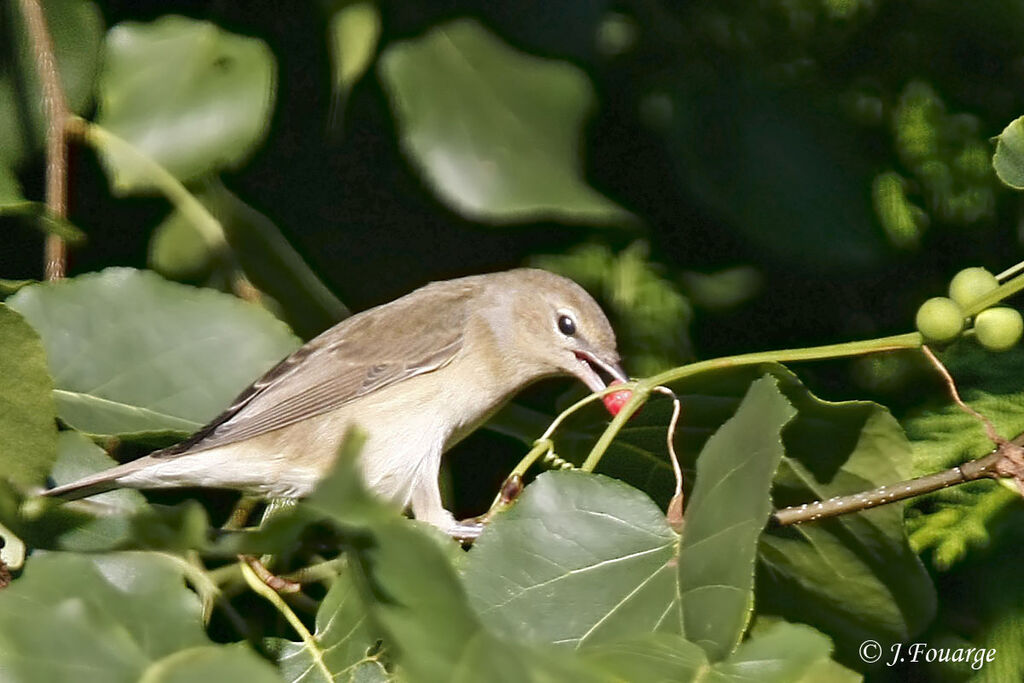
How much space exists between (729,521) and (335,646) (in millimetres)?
699

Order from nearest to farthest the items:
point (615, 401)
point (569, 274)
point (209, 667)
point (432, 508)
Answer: point (209, 667)
point (615, 401)
point (432, 508)
point (569, 274)

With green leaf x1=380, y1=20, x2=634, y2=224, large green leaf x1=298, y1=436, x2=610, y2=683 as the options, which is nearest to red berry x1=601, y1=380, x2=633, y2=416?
green leaf x1=380, y1=20, x2=634, y2=224

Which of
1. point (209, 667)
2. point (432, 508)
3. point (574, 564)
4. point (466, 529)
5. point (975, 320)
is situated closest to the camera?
point (209, 667)

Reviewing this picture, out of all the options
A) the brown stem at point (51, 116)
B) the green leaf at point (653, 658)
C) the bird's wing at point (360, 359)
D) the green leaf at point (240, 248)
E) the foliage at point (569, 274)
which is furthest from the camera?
the bird's wing at point (360, 359)

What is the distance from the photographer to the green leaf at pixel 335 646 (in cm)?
195

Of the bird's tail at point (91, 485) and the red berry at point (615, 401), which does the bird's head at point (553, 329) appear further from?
the bird's tail at point (91, 485)

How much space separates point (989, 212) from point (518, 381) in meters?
1.32

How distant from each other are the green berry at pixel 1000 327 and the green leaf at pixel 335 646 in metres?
1.15

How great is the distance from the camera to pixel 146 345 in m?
2.50

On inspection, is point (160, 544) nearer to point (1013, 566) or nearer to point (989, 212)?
point (1013, 566)

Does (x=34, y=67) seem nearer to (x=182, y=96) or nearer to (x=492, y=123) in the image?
(x=182, y=96)

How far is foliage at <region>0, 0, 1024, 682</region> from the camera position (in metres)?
1.83

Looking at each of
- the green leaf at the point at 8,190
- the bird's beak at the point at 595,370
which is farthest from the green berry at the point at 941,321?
the green leaf at the point at 8,190

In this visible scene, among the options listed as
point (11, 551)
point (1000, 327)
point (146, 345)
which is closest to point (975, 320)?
point (1000, 327)
